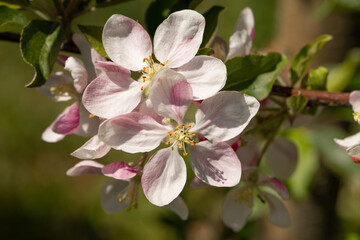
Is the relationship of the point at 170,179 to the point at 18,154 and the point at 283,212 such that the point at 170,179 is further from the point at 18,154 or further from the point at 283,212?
the point at 18,154

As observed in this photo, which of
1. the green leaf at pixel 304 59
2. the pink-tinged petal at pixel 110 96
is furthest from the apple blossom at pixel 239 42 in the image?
the pink-tinged petal at pixel 110 96

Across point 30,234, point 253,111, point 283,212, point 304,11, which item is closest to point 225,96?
point 253,111

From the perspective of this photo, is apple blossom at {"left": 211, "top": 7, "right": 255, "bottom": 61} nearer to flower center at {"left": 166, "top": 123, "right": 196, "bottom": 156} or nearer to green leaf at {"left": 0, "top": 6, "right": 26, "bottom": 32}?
flower center at {"left": 166, "top": 123, "right": 196, "bottom": 156}

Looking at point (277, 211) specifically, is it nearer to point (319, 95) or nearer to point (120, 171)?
point (319, 95)

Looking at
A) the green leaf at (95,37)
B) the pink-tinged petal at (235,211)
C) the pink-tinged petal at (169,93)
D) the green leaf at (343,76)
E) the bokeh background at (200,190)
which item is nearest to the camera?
the pink-tinged petal at (169,93)

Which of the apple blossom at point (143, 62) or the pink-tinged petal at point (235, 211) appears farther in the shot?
the pink-tinged petal at point (235, 211)

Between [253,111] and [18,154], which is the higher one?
[253,111]

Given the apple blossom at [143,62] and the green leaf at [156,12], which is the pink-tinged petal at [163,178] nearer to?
the apple blossom at [143,62]
